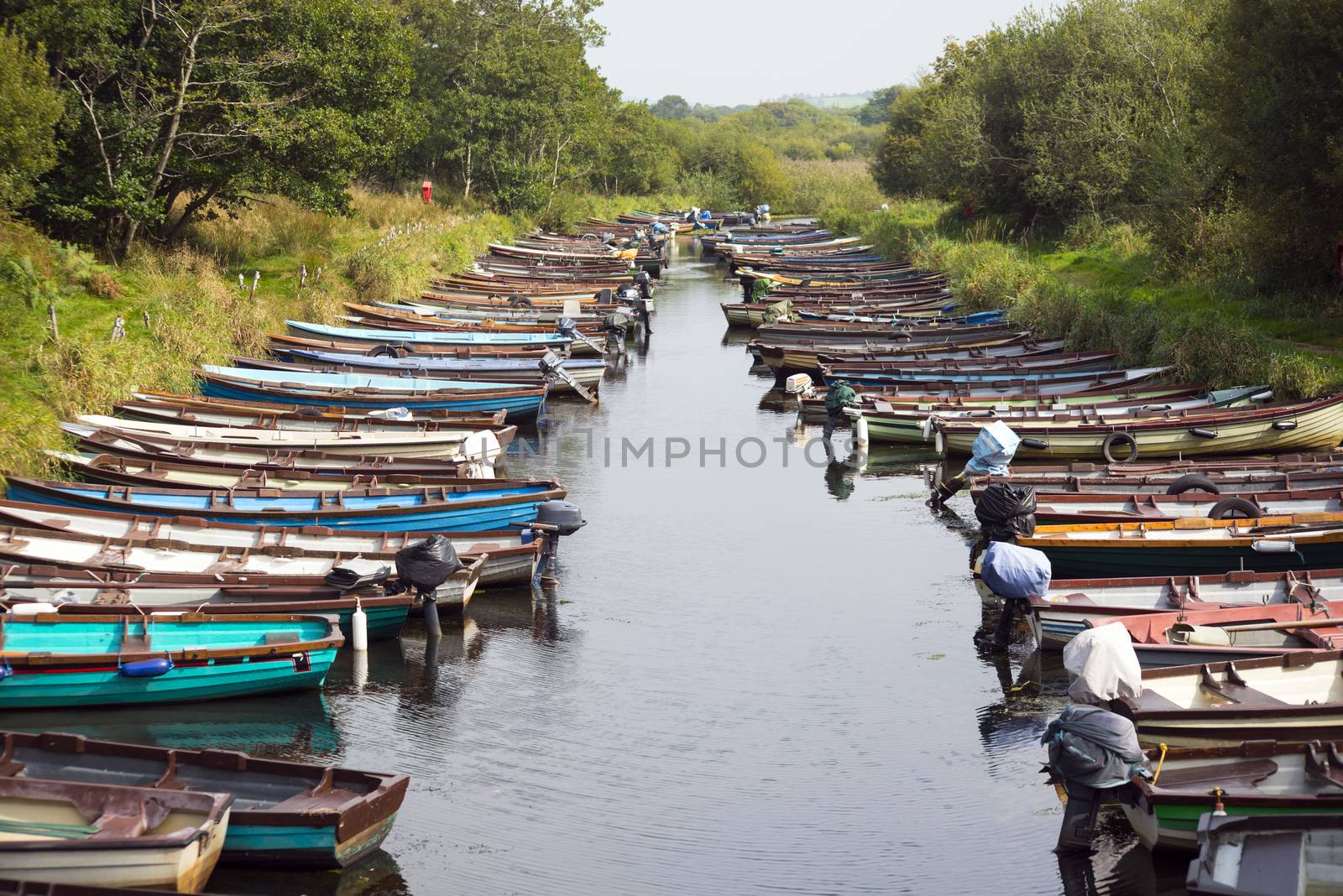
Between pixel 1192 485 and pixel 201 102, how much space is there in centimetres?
2125

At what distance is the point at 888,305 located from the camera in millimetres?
37906

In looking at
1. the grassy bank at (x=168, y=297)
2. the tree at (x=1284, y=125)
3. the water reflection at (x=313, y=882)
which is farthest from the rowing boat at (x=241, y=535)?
the tree at (x=1284, y=125)

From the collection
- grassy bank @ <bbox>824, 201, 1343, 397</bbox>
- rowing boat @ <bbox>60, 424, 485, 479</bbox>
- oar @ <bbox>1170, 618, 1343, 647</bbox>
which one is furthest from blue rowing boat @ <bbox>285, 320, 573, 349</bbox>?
oar @ <bbox>1170, 618, 1343, 647</bbox>

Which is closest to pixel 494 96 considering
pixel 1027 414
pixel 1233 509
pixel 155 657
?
pixel 1027 414

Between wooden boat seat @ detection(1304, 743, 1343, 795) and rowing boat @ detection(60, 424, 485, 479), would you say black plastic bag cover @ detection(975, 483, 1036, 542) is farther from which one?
rowing boat @ detection(60, 424, 485, 479)

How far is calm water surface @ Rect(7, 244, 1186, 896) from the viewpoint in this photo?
10.4m

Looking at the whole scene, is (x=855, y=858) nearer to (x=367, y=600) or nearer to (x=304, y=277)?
(x=367, y=600)

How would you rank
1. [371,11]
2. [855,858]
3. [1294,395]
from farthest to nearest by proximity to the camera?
[371,11] < [1294,395] < [855,858]

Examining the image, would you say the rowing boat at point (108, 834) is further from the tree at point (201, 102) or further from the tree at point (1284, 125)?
the tree at point (1284, 125)

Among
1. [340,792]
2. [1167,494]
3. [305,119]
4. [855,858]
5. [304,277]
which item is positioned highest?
[305,119]

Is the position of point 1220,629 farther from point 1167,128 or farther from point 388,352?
point 1167,128

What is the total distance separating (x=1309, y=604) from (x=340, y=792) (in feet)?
31.1

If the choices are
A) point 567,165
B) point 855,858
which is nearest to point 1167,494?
point 855,858

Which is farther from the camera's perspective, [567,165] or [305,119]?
[567,165]
